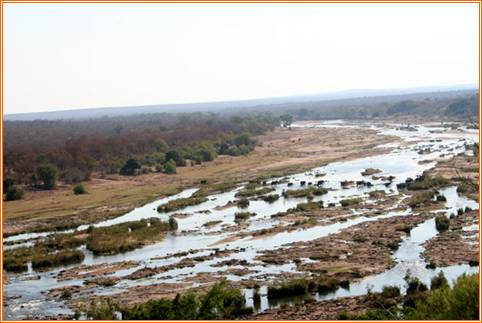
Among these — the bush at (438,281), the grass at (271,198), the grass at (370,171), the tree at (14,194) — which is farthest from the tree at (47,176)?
the bush at (438,281)

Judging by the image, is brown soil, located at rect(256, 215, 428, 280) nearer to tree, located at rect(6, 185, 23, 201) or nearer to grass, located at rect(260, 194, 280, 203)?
grass, located at rect(260, 194, 280, 203)

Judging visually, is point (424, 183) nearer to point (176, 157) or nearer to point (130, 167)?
point (130, 167)

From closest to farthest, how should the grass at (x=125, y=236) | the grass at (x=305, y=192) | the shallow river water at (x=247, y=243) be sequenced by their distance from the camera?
the shallow river water at (x=247, y=243), the grass at (x=125, y=236), the grass at (x=305, y=192)

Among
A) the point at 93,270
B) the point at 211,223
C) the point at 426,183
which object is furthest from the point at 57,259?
the point at 426,183

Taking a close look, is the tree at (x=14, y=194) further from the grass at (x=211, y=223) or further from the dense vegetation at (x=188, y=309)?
the dense vegetation at (x=188, y=309)

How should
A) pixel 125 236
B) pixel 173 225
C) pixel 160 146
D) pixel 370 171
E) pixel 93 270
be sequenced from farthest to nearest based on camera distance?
pixel 160 146
pixel 370 171
pixel 173 225
pixel 125 236
pixel 93 270

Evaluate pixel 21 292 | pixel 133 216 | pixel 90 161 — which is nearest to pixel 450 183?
pixel 133 216
